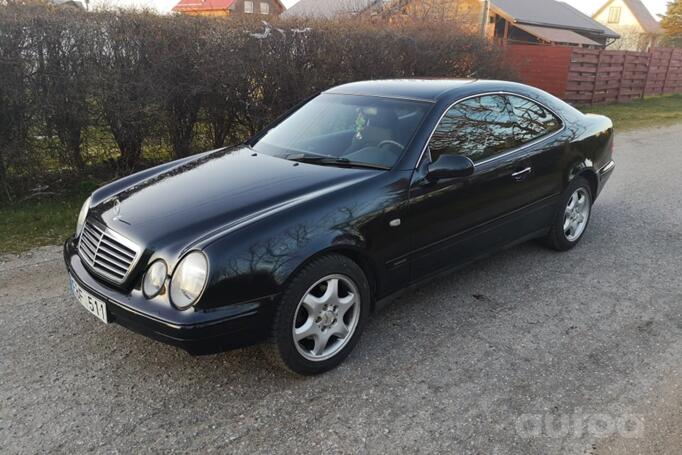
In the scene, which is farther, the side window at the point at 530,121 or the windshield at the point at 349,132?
the side window at the point at 530,121

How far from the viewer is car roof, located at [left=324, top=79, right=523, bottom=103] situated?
Result: 3.79 m

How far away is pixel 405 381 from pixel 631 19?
75252 mm

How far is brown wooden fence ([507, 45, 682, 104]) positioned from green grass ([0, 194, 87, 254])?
12.8 meters

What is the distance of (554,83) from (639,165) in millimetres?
9203

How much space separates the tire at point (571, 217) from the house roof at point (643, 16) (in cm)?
6802

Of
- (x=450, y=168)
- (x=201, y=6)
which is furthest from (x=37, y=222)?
(x=201, y=6)

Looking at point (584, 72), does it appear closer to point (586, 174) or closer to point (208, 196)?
point (586, 174)

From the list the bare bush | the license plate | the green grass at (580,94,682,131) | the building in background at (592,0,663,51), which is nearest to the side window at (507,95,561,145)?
the license plate

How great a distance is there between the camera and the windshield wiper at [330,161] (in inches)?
134

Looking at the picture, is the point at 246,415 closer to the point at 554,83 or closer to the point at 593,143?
the point at 593,143

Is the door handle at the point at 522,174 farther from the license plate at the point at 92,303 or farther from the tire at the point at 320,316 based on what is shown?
the license plate at the point at 92,303

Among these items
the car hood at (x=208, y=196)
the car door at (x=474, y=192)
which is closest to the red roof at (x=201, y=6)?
the car hood at (x=208, y=196)

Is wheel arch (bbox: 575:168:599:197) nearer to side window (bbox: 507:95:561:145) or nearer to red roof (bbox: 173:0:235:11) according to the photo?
side window (bbox: 507:95:561:145)

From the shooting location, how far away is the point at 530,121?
14.2 feet
